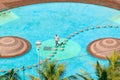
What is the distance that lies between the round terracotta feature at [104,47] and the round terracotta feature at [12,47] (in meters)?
8.16

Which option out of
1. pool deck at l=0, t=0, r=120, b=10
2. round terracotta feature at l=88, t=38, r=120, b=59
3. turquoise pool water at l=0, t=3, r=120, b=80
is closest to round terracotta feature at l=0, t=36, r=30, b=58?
turquoise pool water at l=0, t=3, r=120, b=80

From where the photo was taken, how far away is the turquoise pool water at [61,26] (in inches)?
1199

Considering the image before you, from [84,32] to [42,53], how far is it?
24.5ft

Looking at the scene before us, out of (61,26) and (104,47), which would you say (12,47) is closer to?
(61,26)

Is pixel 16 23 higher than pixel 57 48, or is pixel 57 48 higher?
pixel 16 23

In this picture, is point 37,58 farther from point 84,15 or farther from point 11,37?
point 84,15

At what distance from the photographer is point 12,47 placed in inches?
1264

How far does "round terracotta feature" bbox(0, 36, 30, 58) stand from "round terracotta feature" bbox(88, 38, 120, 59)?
8161 millimetres

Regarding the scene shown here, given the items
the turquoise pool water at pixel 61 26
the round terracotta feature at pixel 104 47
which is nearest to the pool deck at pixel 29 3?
the turquoise pool water at pixel 61 26

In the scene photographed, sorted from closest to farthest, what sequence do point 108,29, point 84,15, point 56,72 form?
point 56,72 → point 108,29 → point 84,15

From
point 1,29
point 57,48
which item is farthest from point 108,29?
point 1,29

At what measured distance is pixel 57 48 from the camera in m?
32.7

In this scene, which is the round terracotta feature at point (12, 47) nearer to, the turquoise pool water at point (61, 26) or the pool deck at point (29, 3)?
the turquoise pool water at point (61, 26)

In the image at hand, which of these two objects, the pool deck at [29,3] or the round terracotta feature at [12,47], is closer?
the round terracotta feature at [12,47]
